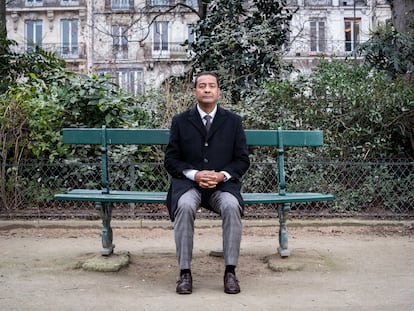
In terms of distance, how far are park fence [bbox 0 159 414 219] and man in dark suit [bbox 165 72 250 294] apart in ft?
8.45

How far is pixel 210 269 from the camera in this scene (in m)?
4.76

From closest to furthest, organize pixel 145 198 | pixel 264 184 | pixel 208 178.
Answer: pixel 208 178 → pixel 145 198 → pixel 264 184

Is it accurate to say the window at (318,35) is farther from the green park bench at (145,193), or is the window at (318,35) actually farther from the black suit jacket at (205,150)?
the black suit jacket at (205,150)

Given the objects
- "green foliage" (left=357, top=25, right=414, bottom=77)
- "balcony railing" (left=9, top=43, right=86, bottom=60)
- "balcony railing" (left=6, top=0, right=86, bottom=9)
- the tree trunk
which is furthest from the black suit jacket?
"balcony railing" (left=6, top=0, right=86, bottom=9)

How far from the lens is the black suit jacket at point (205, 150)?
4.40 metres

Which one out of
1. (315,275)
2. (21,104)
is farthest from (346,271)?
(21,104)

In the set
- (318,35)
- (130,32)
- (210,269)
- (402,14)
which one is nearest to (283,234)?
(210,269)

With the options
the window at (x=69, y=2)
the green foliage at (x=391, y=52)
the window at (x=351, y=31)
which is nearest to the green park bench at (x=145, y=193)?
the green foliage at (x=391, y=52)

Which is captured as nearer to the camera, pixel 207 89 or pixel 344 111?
pixel 207 89

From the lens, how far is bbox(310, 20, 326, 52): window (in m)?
35.0

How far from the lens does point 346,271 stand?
15.2ft

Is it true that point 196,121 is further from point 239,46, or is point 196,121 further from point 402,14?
point 402,14

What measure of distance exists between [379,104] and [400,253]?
282 centimetres

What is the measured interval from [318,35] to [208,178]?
32.9 metres
